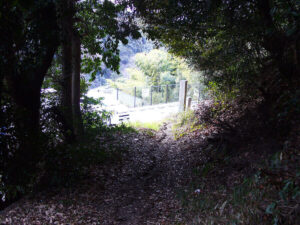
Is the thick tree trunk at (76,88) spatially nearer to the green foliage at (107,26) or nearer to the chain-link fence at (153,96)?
the green foliage at (107,26)

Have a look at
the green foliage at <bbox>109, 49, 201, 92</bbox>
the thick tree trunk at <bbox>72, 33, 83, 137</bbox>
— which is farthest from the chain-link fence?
the thick tree trunk at <bbox>72, 33, 83, 137</bbox>

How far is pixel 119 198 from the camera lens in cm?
564

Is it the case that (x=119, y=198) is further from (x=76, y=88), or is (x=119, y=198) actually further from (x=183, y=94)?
(x=183, y=94)

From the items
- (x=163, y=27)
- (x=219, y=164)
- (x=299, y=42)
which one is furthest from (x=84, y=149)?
(x=299, y=42)

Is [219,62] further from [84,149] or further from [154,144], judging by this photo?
[84,149]

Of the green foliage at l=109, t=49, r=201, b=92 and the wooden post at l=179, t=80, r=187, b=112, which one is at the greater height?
the green foliage at l=109, t=49, r=201, b=92

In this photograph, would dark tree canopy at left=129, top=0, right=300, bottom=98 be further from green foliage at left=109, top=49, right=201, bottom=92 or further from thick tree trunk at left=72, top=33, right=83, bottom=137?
green foliage at left=109, top=49, right=201, bottom=92

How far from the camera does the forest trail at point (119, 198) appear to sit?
4.83m

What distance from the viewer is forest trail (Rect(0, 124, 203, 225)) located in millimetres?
4828

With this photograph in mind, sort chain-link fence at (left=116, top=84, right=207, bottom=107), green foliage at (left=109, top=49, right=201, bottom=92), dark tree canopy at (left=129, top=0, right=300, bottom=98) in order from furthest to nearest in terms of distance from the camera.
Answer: green foliage at (left=109, top=49, right=201, bottom=92) → chain-link fence at (left=116, top=84, right=207, bottom=107) → dark tree canopy at (left=129, top=0, right=300, bottom=98)

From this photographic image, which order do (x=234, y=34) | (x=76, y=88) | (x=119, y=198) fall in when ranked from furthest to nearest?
(x=76, y=88) < (x=234, y=34) < (x=119, y=198)

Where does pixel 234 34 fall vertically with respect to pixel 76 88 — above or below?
above

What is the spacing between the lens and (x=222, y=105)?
31.4ft

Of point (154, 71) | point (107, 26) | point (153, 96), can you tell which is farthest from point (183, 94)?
point (154, 71)
